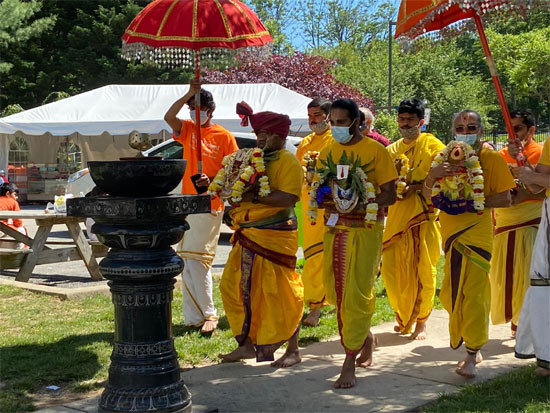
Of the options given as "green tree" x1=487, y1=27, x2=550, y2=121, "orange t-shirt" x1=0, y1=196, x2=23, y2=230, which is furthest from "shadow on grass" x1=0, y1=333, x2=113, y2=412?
"green tree" x1=487, y1=27, x2=550, y2=121

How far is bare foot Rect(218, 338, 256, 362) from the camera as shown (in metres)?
5.98

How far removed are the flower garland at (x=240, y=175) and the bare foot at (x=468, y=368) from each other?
6.32ft

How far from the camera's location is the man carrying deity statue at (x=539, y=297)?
17.7 ft

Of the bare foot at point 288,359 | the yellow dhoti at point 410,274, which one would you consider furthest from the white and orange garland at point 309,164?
the bare foot at point 288,359

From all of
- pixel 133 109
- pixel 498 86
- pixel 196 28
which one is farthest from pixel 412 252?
pixel 133 109

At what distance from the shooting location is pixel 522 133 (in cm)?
691

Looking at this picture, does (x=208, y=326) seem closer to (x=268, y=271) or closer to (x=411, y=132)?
(x=268, y=271)

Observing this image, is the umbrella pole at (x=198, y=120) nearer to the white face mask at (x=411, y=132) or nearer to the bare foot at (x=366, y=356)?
the white face mask at (x=411, y=132)

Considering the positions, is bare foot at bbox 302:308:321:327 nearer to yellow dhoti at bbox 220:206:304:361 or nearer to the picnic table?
yellow dhoti at bbox 220:206:304:361

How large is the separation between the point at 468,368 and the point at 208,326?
243 centimetres

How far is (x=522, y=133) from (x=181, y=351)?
3.58 metres

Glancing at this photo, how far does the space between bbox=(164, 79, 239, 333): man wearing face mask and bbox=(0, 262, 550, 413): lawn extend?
0.70ft

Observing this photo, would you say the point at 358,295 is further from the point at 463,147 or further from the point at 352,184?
the point at 463,147

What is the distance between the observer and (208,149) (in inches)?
276
